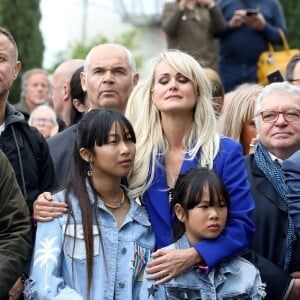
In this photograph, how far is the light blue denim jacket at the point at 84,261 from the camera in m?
5.03

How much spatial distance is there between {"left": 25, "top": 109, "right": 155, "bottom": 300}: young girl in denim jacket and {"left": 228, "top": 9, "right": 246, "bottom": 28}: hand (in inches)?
193

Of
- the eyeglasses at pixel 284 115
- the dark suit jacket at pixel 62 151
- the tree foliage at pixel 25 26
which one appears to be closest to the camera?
the eyeglasses at pixel 284 115

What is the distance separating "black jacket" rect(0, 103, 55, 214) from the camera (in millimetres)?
5604

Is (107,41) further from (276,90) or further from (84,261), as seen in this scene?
(84,261)

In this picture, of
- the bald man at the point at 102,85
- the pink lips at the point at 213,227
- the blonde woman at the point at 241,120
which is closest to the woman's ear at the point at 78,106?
the bald man at the point at 102,85

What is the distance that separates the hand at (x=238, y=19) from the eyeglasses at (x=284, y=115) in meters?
4.16

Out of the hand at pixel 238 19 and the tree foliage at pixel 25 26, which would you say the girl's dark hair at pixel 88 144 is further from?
the tree foliage at pixel 25 26

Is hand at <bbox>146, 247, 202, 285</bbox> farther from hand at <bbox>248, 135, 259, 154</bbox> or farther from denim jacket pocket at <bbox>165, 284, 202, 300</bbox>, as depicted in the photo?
hand at <bbox>248, 135, 259, 154</bbox>

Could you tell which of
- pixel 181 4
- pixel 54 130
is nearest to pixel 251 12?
pixel 181 4

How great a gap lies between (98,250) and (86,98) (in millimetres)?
2018

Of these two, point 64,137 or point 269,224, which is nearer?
point 269,224

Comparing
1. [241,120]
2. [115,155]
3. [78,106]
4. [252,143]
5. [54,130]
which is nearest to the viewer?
[115,155]

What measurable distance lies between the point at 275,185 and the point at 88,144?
118cm

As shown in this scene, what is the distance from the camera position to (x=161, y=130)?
18.6ft
